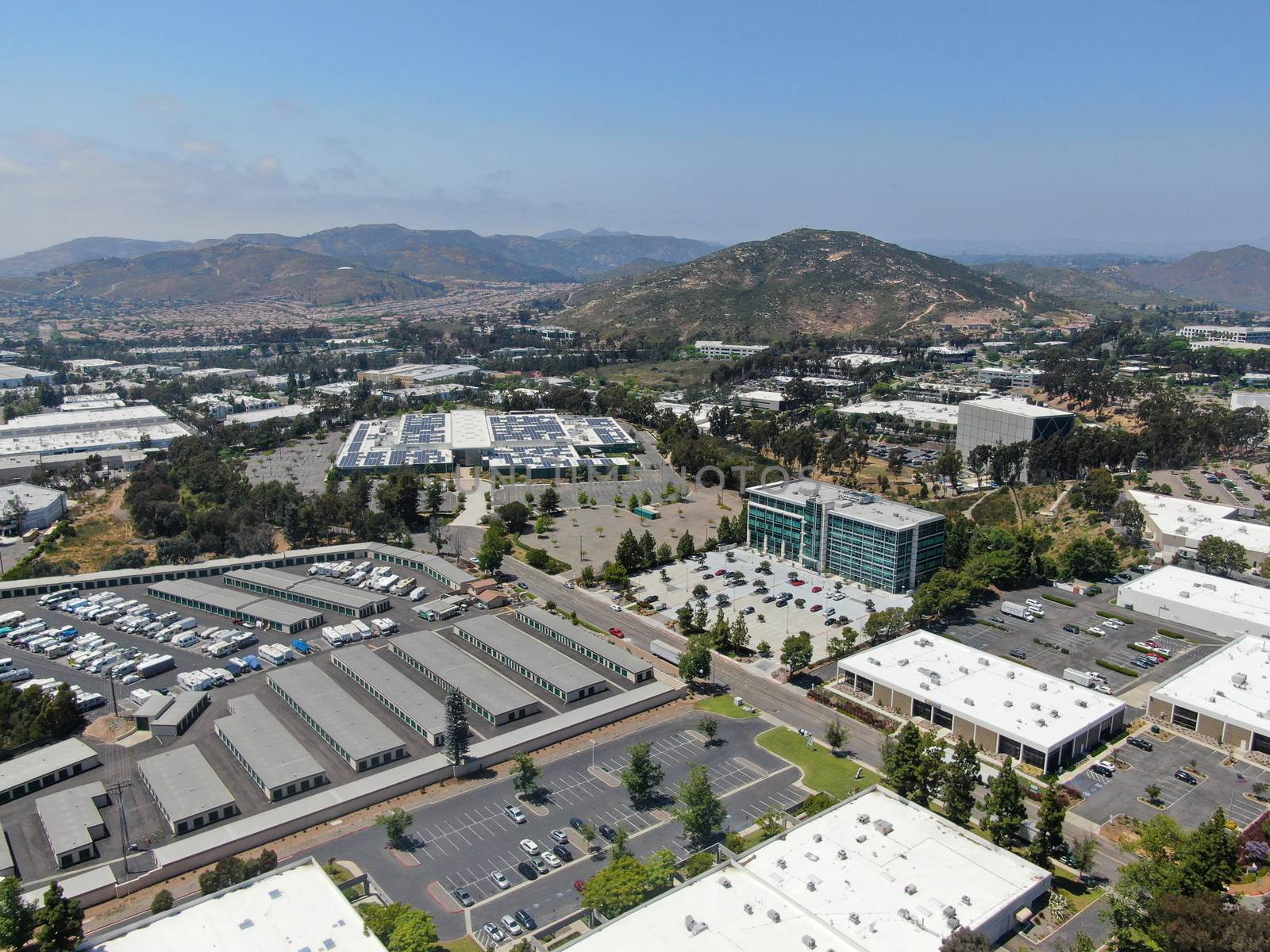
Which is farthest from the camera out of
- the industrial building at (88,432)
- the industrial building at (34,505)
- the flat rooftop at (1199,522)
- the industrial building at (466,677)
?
the industrial building at (88,432)

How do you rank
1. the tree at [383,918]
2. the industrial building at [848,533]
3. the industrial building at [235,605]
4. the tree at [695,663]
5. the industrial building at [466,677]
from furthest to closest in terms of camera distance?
the industrial building at [848,533], the industrial building at [235,605], the tree at [695,663], the industrial building at [466,677], the tree at [383,918]

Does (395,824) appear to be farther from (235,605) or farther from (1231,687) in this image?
(1231,687)

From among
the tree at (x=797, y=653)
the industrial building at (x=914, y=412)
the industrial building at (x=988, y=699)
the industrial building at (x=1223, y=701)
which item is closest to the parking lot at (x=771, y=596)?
the tree at (x=797, y=653)

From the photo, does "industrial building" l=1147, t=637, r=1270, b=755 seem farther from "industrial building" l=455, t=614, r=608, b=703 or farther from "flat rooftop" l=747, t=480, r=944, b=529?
"industrial building" l=455, t=614, r=608, b=703

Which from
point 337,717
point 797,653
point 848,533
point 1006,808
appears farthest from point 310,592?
point 1006,808

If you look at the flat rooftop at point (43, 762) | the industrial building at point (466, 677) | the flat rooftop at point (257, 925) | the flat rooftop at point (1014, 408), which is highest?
the flat rooftop at point (1014, 408)

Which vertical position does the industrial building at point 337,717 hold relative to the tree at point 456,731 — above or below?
below

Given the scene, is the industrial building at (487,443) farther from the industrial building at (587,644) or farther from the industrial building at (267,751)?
the industrial building at (267,751)
